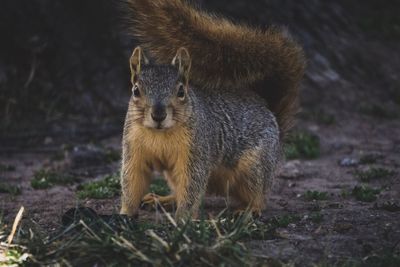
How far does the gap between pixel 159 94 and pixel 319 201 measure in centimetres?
175

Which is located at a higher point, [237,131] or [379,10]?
[379,10]

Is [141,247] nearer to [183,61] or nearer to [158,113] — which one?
[158,113]

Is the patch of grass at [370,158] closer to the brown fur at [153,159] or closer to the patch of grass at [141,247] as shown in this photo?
the brown fur at [153,159]

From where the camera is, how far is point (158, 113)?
13.5ft

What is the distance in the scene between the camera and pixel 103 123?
7.65 metres

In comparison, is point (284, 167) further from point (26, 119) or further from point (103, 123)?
point (26, 119)

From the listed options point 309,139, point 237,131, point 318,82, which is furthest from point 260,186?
point 318,82

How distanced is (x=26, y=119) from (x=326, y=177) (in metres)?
3.12

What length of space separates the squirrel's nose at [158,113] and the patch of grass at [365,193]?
6.23ft

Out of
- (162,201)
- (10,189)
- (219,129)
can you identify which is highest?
(219,129)

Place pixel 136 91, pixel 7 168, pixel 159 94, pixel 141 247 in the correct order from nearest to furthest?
pixel 141 247
pixel 159 94
pixel 136 91
pixel 7 168

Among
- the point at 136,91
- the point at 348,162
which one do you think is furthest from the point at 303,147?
the point at 136,91

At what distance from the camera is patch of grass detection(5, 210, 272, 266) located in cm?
354

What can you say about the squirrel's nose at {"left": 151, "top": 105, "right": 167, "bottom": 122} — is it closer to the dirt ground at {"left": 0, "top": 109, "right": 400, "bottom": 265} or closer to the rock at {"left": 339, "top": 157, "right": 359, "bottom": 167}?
the dirt ground at {"left": 0, "top": 109, "right": 400, "bottom": 265}
